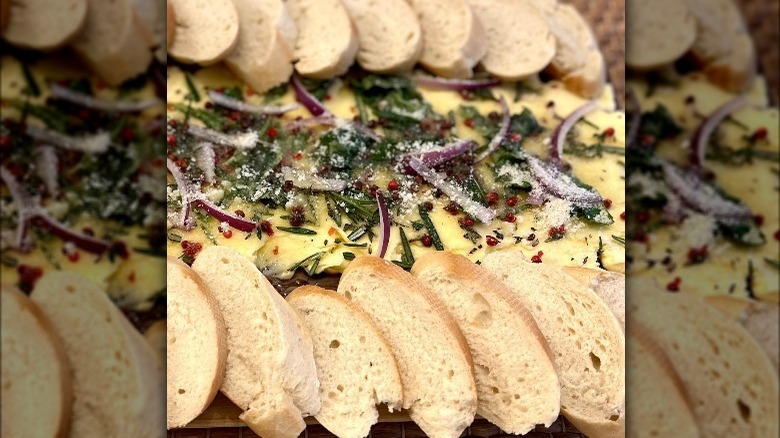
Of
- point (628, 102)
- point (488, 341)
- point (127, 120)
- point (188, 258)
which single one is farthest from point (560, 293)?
point (127, 120)

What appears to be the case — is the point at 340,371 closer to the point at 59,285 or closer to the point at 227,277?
the point at 227,277

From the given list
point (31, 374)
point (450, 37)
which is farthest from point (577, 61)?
point (31, 374)

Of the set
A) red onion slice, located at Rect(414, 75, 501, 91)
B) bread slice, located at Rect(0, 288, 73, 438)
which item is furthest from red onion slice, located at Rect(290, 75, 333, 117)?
bread slice, located at Rect(0, 288, 73, 438)

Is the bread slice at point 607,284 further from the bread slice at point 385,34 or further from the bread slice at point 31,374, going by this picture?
the bread slice at point 31,374

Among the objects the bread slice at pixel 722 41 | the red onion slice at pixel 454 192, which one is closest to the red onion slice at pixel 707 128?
the bread slice at pixel 722 41

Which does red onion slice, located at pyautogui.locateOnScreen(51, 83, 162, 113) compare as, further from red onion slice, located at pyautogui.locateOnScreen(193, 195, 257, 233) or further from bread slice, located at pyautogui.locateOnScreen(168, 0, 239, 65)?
bread slice, located at pyautogui.locateOnScreen(168, 0, 239, 65)

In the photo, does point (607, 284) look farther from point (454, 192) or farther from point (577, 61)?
point (577, 61)

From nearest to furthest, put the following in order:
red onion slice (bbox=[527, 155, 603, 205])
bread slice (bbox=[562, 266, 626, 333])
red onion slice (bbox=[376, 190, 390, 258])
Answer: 1. bread slice (bbox=[562, 266, 626, 333])
2. red onion slice (bbox=[376, 190, 390, 258])
3. red onion slice (bbox=[527, 155, 603, 205])
